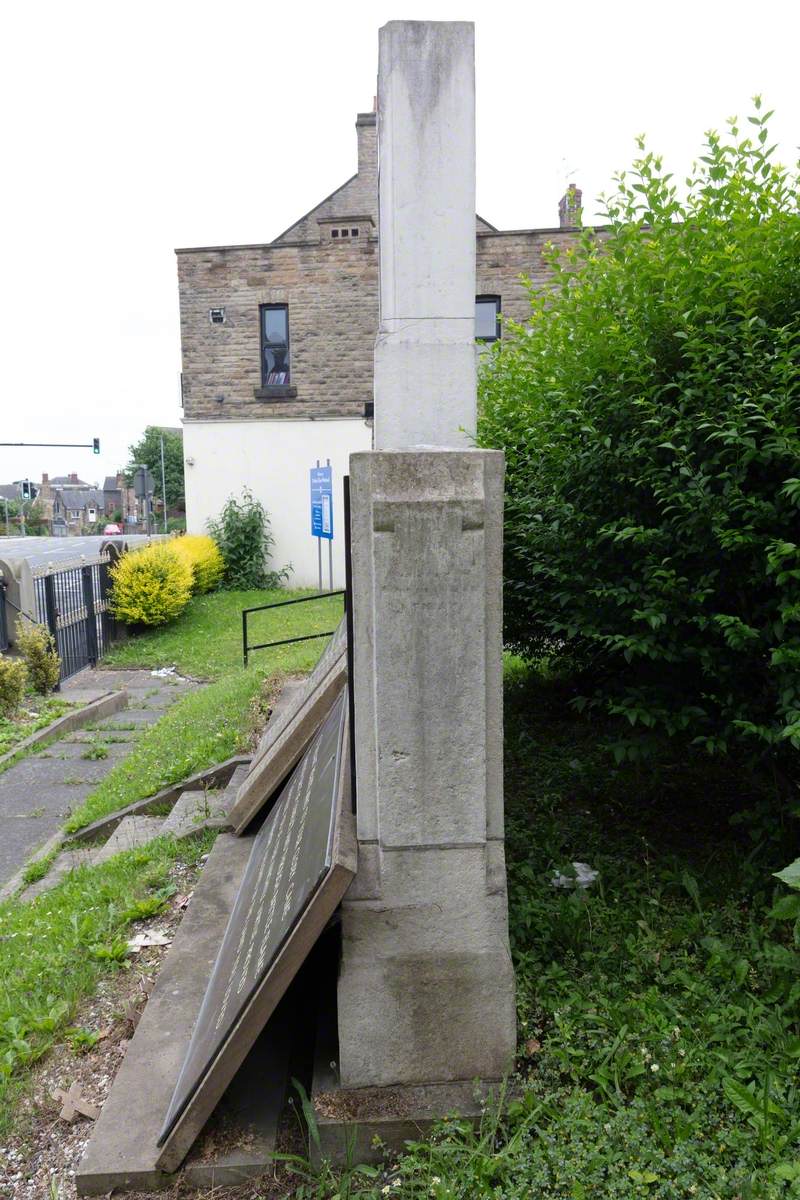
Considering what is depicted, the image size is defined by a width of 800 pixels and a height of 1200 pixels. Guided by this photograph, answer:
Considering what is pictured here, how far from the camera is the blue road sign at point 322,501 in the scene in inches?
706

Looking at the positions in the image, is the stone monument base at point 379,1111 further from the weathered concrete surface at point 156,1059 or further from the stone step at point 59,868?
the stone step at point 59,868

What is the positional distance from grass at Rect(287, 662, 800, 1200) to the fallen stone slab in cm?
253

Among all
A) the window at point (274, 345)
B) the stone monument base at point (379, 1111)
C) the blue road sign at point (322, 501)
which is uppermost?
the window at point (274, 345)

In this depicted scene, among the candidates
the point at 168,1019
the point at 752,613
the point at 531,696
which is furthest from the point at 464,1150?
the point at 531,696

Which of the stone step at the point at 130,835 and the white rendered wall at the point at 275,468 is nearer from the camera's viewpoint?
the stone step at the point at 130,835

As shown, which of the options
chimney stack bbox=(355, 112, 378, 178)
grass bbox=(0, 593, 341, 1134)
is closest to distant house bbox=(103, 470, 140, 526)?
chimney stack bbox=(355, 112, 378, 178)

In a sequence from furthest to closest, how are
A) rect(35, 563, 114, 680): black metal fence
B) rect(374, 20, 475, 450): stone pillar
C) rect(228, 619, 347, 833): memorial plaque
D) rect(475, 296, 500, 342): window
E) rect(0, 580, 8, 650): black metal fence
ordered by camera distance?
rect(475, 296, 500, 342): window, rect(35, 563, 114, 680): black metal fence, rect(0, 580, 8, 650): black metal fence, rect(228, 619, 347, 833): memorial plaque, rect(374, 20, 475, 450): stone pillar

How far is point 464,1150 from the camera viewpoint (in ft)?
8.77

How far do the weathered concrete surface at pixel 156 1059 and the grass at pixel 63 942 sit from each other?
37 cm

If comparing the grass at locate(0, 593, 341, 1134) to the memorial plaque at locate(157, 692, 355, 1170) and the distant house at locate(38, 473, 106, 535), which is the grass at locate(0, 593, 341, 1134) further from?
the distant house at locate(38, 473, 106, 535)

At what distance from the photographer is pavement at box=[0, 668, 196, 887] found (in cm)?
676

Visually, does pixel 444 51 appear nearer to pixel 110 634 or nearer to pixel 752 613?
pixel 752 613

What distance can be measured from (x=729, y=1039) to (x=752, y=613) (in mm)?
1562

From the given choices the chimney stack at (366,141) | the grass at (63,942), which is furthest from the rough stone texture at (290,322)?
the grass at (63,942)
